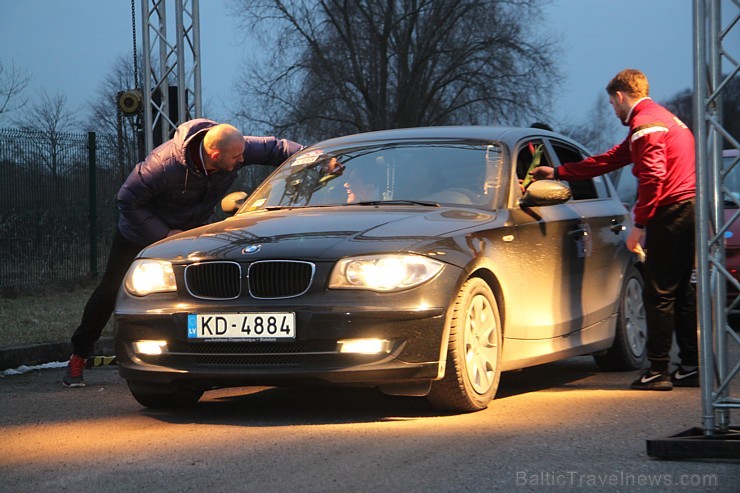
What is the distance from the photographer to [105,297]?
316 inches

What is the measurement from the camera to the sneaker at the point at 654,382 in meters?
7.04

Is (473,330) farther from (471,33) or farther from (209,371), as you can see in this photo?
(471,33)

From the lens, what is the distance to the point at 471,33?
41.0m

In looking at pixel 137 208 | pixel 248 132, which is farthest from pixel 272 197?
pixel 248 132

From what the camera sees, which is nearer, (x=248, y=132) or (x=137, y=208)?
(x=137, y=208)

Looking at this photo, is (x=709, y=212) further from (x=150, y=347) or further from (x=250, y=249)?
(x=150, y=347)

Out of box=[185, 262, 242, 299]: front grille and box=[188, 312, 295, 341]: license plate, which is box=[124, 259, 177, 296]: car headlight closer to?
box=[185, 262, 242, 299]: front grille

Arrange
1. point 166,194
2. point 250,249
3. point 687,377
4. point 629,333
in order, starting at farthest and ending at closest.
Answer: point 629,333 < point 166,194 < point 687,377 < point 250,249

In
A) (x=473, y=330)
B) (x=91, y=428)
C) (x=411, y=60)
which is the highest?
(x=411, y=60)

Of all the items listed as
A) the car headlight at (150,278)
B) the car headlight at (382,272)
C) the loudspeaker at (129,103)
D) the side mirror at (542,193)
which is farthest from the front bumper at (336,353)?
the loudspeaker at (129,103)

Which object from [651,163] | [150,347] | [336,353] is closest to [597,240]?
[651,163]

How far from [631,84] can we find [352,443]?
3.10 metres

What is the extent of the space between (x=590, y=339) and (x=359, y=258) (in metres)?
2.28

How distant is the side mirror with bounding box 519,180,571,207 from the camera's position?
6801 millimetres
